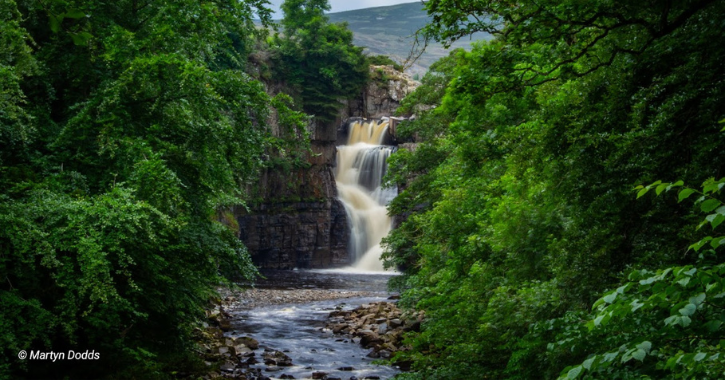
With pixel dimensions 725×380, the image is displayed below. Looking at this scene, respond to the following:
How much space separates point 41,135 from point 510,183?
883 cm

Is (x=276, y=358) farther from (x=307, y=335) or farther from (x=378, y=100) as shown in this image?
(x=378, y=100)

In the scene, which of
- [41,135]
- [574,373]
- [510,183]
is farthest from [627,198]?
[41,135]

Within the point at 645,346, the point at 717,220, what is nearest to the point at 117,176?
the point at 645,346

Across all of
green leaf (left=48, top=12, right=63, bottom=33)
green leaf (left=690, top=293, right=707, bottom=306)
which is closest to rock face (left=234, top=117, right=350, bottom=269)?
green leaf (left=48, top=12, right=63, bottom=33)

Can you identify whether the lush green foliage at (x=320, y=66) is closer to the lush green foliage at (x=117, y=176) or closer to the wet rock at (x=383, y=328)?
the wet rock at (x=383, y=328)

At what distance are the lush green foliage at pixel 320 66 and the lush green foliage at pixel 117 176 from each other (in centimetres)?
3563

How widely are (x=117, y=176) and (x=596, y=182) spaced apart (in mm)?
8257

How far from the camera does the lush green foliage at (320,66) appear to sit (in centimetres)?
4866

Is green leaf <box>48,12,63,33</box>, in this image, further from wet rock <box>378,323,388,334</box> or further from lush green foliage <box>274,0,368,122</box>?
lush green foliage <box>274,0,368,122</box>

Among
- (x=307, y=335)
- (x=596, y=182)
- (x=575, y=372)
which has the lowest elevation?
(x=307, y=335)

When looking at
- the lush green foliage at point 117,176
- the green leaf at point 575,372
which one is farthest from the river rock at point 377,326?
the green leaf at point 575,372

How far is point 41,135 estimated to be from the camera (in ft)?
32.8

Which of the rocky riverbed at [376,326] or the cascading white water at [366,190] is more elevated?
the cascading white water at [366,190]

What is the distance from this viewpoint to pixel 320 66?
49844mm
